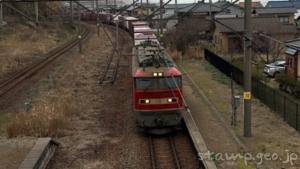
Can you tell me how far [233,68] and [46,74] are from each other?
11.4 metres

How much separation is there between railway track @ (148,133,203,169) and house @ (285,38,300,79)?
15267 mm

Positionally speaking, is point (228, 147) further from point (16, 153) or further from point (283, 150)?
point (16, 153)

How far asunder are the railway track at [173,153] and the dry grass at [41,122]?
335cm

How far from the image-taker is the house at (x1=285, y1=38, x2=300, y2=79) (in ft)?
103

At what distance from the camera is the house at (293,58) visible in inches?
1232

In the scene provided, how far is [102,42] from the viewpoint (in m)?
56.2

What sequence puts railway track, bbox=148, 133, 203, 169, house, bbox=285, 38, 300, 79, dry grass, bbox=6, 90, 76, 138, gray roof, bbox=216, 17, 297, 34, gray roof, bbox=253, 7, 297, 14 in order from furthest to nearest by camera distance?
gray roof, bbox=253, 7, 297, 14
gray roof, bbox=216, 17, 297, 34
house, bbox=285, 38, 300, 79
dry grass, bbox=6, 90, 76, 138
railway track, bbox=148, 133, 203, 169

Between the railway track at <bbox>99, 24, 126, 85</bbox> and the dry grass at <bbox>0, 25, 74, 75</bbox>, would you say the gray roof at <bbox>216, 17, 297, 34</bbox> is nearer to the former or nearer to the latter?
the railway track at <bbox>99, 24, 126, 85</bbox>

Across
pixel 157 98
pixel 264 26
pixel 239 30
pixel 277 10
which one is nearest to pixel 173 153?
pixel 157 98

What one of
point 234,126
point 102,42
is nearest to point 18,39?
point 102,42

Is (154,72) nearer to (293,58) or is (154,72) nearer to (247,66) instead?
(247,66)

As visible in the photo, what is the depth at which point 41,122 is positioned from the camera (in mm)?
17922

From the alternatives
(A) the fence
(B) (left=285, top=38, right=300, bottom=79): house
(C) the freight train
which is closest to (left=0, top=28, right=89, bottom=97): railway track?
(C) the freight train

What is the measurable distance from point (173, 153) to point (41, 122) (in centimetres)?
491
